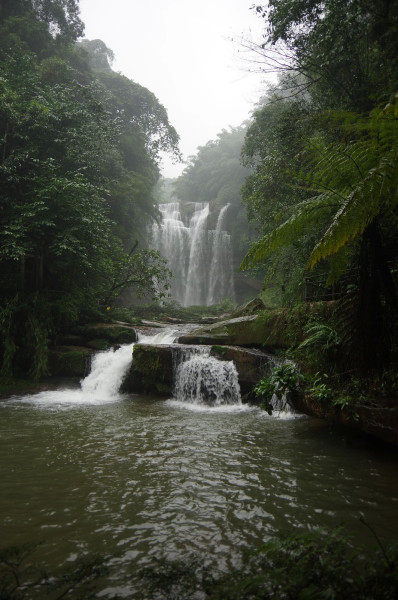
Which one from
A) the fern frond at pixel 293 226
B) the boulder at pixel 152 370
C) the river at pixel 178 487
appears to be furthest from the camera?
the boulder at pixel 152 370

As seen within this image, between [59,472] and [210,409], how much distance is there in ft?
15.1

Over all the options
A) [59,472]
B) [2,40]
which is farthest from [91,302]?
[2,40]

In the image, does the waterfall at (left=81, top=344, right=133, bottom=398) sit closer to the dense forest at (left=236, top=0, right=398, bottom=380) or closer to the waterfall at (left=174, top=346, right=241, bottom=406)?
the waterfall at (left=174, top=346, right=241, bottom=406)

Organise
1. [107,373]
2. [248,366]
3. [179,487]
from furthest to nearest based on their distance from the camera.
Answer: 1. [107,373]
2. [248,366]
3. [179,487]

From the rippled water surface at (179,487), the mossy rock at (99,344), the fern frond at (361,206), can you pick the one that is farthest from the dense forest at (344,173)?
the mossy rock at (99,344)

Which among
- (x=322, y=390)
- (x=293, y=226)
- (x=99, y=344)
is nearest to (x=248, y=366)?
(x=322, y=390)

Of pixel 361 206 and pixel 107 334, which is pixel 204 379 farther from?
pixel 361 206

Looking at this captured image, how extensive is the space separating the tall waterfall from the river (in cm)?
2178

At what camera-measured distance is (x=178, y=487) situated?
148 inches

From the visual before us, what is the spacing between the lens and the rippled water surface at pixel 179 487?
276 cm

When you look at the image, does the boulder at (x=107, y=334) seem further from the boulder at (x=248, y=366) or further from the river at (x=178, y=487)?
the river at (x=178, y=487)

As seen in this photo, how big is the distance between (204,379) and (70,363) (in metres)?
4.72

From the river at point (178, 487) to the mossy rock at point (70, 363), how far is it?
441 cm

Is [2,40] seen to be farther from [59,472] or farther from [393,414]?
[393,414]
